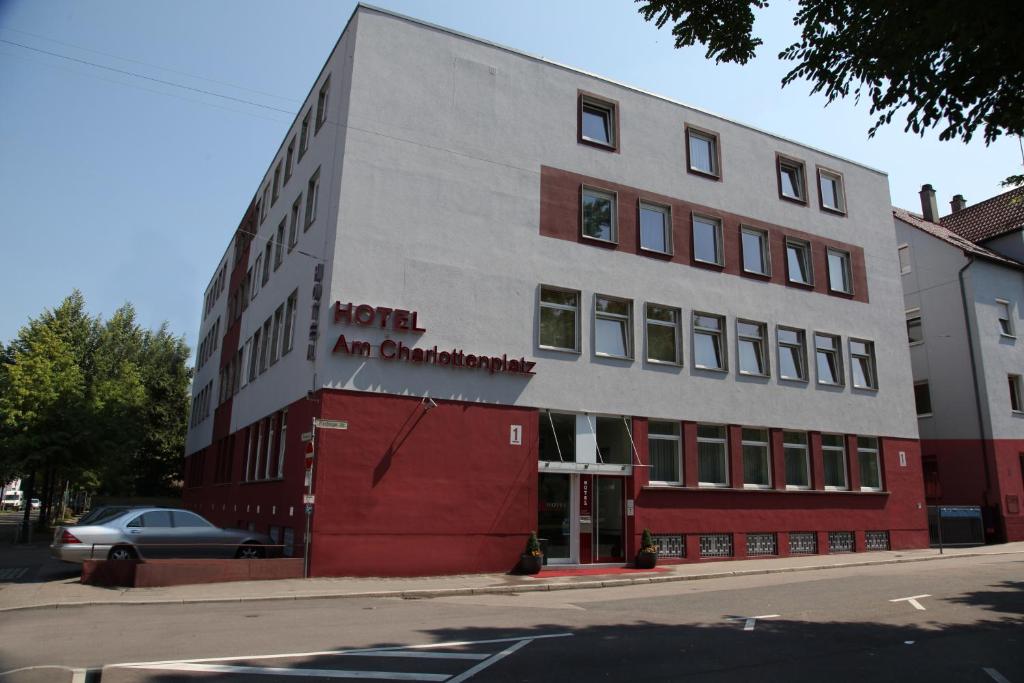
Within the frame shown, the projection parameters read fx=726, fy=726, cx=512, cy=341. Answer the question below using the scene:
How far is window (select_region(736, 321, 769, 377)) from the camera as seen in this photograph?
891 inches

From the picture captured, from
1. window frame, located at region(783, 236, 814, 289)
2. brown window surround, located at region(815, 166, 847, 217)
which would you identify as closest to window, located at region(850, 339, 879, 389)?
window frame, located at region(783, 236, 814, 289)

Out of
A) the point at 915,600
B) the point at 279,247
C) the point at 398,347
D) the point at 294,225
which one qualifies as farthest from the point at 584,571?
the point at 279,247

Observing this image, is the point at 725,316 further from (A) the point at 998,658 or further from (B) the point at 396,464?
(A) the point at 998,658

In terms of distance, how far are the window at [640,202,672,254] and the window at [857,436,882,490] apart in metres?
9.58

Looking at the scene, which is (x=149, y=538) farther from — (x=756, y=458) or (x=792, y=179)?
(x=792, y=179)

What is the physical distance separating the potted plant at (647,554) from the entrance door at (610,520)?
0.71 meters

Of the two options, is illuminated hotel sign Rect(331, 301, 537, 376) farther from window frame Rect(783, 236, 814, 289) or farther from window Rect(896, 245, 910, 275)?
window Rect(896, 245, 910, 275)

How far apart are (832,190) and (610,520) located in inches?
610

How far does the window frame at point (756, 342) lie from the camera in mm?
22375

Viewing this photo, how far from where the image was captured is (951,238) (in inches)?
1250

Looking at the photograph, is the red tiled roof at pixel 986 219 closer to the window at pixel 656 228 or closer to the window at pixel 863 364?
the window at pixel 863 364

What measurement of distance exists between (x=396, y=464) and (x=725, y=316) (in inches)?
451

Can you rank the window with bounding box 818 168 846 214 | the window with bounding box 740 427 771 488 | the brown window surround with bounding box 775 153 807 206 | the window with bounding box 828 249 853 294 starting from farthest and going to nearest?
1. the window with bounding box 818 168 846 214
2. the window with bounding box 828 249 853 294
3. the brown window surround with bounding box 775 153 807 206
4. the window with bounding box 740 427 771 488

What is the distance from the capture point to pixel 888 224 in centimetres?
2738
